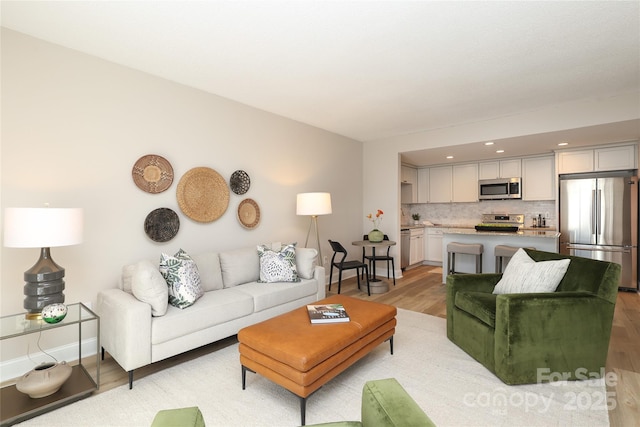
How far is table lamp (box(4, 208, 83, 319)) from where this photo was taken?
6.42 feet

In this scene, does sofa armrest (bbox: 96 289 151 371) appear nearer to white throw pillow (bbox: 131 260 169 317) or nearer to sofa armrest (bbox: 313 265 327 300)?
white throw pillow (bbox: 131 260 169 317)

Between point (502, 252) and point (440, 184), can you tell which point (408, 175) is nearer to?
point (440, 184)

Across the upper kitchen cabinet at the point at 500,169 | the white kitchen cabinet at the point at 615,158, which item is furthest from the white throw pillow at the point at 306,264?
the white kitchen cabinet at the point at 615,158

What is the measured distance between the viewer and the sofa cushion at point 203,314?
2363mm

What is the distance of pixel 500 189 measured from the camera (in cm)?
622

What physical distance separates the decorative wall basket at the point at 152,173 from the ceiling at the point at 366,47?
2.82ft

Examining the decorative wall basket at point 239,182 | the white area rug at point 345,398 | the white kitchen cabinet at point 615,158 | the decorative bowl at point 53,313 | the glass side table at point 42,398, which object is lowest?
the white area rug at point 345,398

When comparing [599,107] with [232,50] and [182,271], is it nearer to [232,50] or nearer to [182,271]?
[232,50]

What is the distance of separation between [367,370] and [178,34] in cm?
295

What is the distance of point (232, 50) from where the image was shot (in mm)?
2666

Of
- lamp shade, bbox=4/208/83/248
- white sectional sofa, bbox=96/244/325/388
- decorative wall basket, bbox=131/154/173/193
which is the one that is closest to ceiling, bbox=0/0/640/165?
decorative wall basket, bbox=131/154/173/193

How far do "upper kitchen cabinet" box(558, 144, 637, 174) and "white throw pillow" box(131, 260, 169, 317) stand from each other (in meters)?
6.17

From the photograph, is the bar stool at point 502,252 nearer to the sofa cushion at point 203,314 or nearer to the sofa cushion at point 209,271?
the sofa cushion at point 203,314

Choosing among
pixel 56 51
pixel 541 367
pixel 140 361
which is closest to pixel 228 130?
pixel 56 51
